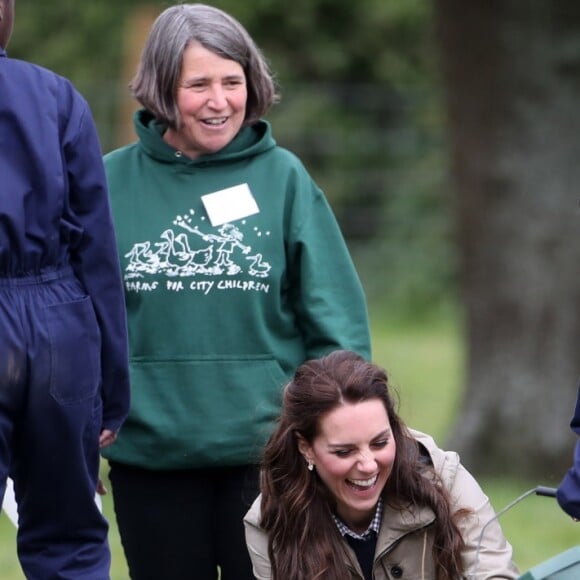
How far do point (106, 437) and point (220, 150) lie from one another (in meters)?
0.82

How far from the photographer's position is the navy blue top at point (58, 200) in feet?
11.8

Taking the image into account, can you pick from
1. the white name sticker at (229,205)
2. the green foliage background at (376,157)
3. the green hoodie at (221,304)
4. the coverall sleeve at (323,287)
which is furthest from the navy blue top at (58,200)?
the green foliage background at (376,157)

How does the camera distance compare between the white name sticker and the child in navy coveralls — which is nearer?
the child in navy coveralls

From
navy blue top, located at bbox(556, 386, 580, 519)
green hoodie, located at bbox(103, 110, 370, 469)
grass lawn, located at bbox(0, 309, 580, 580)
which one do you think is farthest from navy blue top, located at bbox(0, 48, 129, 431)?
navy blue top, located at bbox(556, 386, 580, 519)

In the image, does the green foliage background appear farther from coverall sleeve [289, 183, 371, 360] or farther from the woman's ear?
the woman's ear

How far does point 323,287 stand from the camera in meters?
4.20

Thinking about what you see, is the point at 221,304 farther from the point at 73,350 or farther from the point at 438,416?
the point at 438,416

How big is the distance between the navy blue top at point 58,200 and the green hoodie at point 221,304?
1.04 feet

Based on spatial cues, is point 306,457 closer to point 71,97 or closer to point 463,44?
point 71,97

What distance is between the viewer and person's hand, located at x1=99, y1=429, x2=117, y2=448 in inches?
152

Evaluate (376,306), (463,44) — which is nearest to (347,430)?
(463,44)

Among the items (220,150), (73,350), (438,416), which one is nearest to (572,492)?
(73,350)

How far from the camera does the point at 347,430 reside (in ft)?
12.3

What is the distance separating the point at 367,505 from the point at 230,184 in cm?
92
